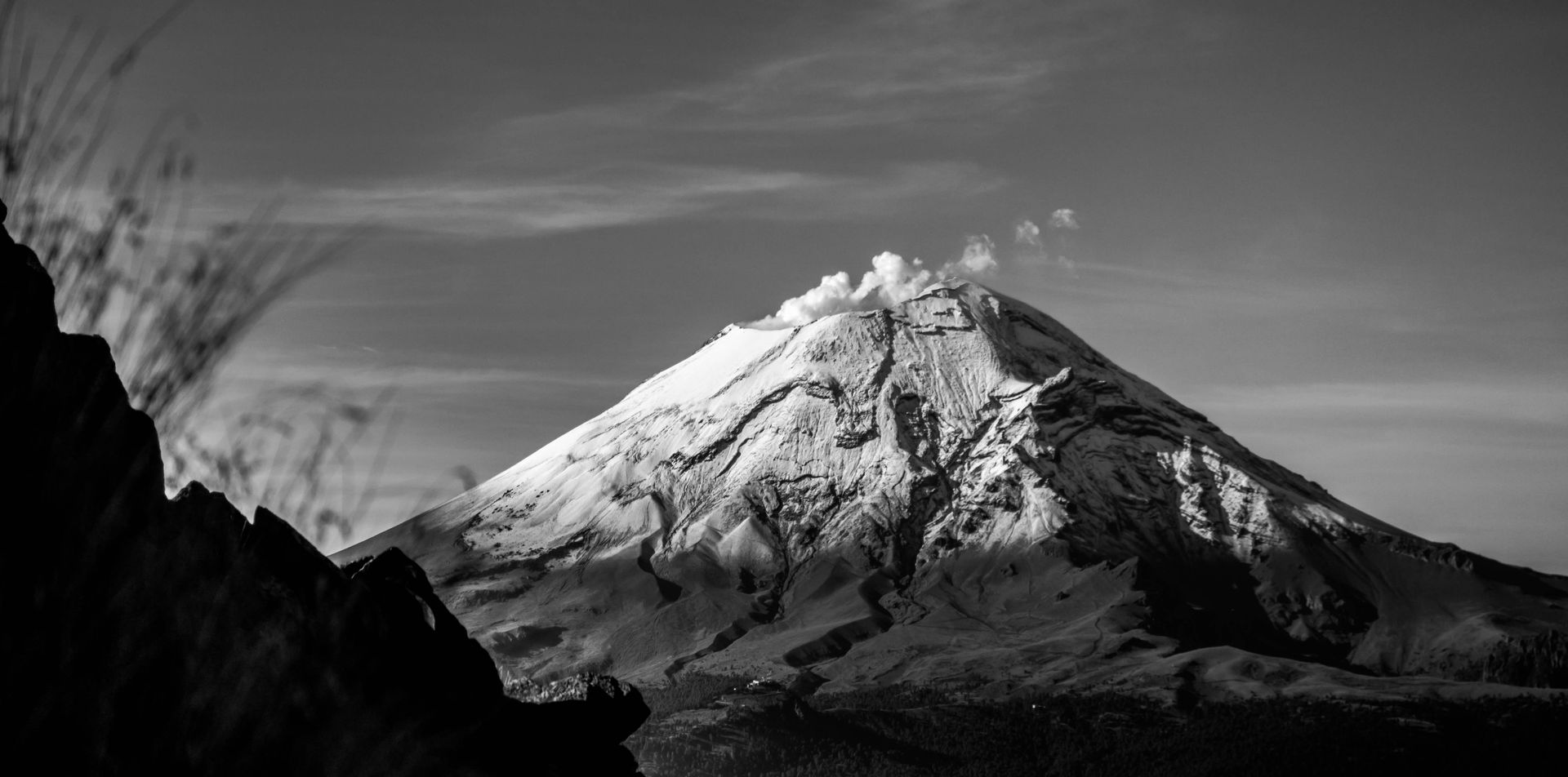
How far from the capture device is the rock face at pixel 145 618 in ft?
27.5

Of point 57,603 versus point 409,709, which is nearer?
point 57,603

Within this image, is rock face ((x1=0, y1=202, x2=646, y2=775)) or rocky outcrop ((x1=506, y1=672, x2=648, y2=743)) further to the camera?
rocky outcrop ((x1=506, y1=672, x2=648, y2=743))

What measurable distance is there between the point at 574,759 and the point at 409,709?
88.7 inches

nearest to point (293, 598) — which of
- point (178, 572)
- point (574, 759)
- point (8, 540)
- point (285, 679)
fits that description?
point (285, 679)

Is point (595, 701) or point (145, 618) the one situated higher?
point (145, 618)

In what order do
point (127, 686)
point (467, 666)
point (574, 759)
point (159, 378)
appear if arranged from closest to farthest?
point (159, 378) → point (127, 686) → point (467, 666) → point (574, 759)

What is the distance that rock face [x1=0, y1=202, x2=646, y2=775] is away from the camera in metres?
8.38

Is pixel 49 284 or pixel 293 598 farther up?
pixel 49 284

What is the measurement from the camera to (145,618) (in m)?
8.83

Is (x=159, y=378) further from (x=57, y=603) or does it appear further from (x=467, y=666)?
(x=467, y=666)

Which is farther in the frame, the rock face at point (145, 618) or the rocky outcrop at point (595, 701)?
the rocky outcrop at point (595, 701)

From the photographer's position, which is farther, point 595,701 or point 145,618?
point 595,701

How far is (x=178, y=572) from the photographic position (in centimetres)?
923

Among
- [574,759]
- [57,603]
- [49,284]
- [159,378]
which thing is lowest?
[574,759]
